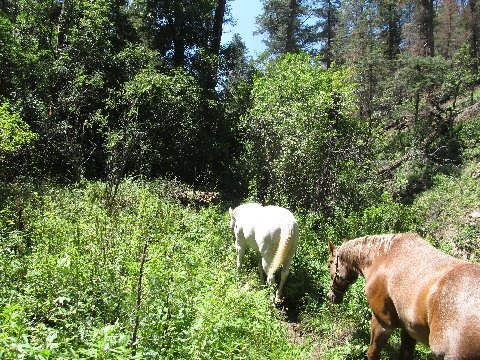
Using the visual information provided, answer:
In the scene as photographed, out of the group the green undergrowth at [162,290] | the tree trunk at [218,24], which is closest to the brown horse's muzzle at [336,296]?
the green undergrowth at [162,290]

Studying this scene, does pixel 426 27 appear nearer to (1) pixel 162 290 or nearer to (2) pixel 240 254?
(2) pixel 240 254

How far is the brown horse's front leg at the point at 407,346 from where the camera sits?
4.20 meters

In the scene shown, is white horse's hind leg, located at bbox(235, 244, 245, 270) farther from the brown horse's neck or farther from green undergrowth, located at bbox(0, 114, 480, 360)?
the brown horse's neck

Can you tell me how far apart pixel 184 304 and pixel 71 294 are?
1173 millimetres

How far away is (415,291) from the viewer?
3.53m

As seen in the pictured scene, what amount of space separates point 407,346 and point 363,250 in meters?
1.10

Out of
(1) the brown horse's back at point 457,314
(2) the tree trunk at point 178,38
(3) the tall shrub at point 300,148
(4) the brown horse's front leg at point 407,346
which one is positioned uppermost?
(2) the tree trunk at point 178,38

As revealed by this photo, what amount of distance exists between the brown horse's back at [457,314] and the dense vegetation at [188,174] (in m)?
1.37

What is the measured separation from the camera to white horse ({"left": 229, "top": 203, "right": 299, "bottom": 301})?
18.7 ft

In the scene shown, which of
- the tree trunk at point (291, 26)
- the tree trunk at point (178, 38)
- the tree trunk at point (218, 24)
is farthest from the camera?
the tree trunk at point (291, 26)

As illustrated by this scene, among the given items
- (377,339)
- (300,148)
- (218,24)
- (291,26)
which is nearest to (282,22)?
(291,26)

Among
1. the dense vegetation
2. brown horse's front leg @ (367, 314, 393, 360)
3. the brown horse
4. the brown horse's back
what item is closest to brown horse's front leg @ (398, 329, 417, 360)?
the brown horse

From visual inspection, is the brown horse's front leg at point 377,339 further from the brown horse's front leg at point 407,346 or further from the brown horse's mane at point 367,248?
the brown horse's mane at point 367,248

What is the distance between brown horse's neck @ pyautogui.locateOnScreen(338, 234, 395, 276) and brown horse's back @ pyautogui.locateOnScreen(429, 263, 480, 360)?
109 centimetres
